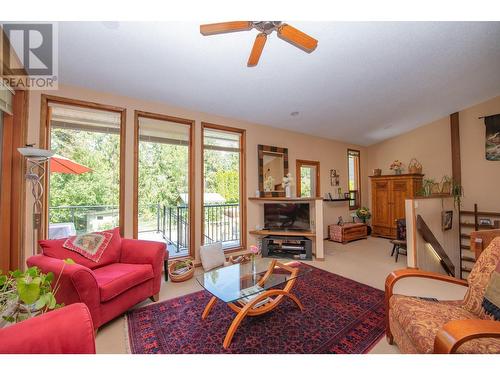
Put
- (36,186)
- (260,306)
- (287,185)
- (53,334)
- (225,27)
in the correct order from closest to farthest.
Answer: (53,334)
(225,27)
(260,306)
(36,186)
(287,185)

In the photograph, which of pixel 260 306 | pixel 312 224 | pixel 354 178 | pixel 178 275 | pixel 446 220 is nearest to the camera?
pixel 260 306

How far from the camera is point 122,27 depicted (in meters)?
1.87

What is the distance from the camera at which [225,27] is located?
5.10 feet

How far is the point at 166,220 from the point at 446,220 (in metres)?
5.18

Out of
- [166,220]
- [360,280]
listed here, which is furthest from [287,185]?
[166,220]

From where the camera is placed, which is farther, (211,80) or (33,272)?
(211,80)

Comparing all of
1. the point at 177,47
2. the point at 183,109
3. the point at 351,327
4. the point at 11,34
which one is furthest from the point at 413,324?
the point at 11,34

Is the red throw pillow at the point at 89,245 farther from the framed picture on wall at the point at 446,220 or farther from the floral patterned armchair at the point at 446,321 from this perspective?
the framed picture on wall at the point at 446,220

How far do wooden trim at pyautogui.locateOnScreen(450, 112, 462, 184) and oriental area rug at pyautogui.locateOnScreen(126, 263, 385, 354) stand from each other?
405cm

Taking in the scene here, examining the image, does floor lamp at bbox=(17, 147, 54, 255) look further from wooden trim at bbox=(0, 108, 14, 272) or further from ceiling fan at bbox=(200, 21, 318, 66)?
ceiling fan at bbox=(200, 21, 318, 66)

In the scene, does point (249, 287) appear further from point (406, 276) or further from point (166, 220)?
point (166, 220)

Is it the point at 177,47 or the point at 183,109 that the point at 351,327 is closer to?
the point at 177,47

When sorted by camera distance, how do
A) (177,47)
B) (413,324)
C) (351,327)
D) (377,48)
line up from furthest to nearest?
(377,48) < (177,47) < (351,327) < (413,324)
